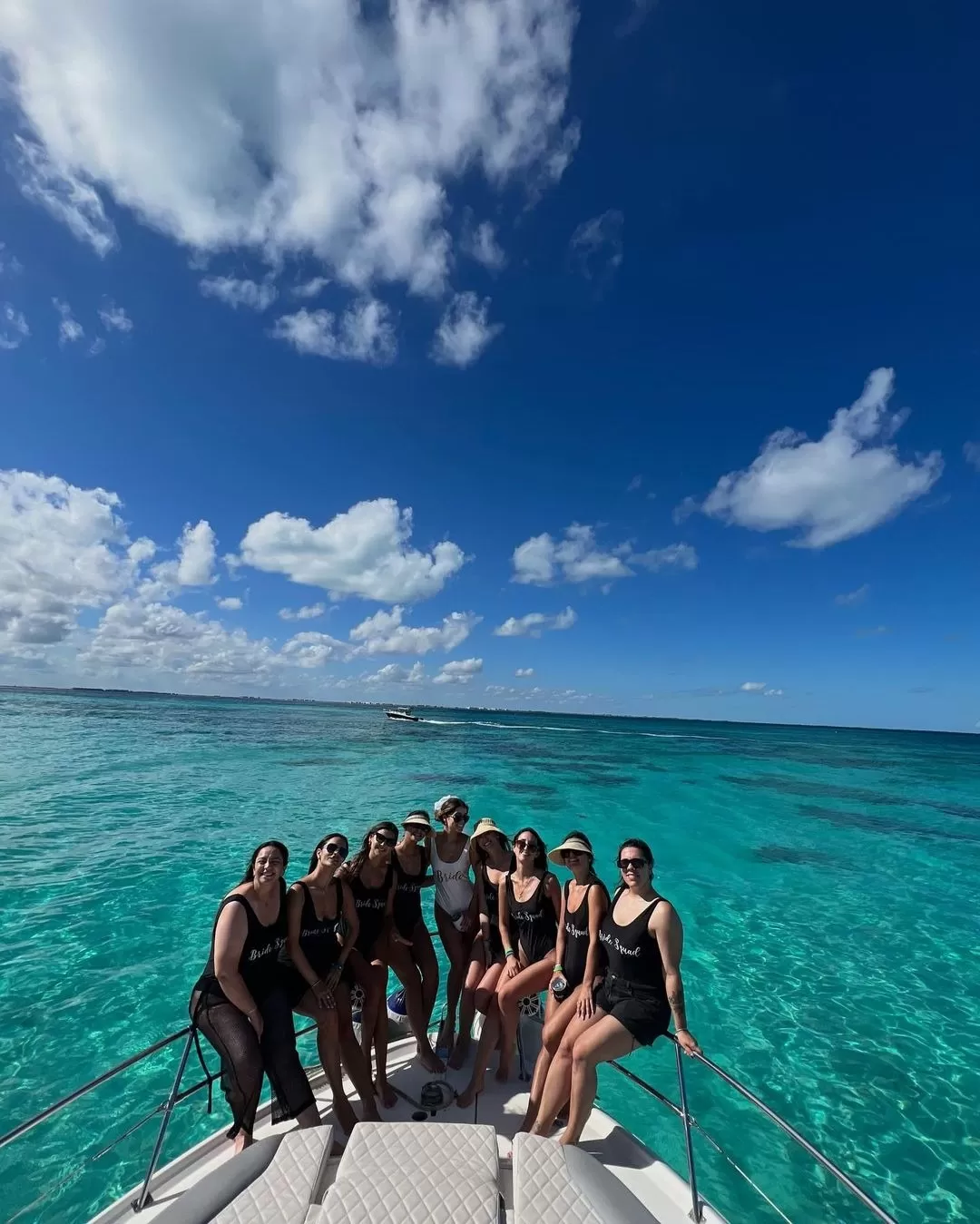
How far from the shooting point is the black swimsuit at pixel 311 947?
4.37m

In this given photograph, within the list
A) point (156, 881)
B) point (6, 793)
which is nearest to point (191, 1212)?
point (156, 881)

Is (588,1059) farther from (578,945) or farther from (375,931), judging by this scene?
(375,931)

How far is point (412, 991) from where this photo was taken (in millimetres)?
5148

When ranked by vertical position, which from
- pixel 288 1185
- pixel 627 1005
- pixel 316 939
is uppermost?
pixel 316 939

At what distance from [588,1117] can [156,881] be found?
474 inches

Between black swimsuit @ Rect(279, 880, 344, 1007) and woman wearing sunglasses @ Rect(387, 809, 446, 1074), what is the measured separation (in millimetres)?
744

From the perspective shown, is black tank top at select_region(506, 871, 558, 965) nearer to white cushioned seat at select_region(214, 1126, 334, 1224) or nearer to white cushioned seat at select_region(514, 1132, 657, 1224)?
white cushioned seat at select_region(514, 1132, 657, 1224)

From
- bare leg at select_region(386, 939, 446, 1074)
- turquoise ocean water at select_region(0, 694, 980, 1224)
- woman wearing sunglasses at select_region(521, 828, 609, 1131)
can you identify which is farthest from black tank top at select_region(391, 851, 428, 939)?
turquoise ocean water at select_region(0, 694, 980, 1224)

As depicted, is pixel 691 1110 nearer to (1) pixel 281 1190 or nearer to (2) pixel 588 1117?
(2) pixel 588 1117

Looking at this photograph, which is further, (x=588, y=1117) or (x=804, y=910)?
(x=804, y=910)

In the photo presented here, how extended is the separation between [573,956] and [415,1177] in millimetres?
1934

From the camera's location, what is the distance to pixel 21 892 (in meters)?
11.5

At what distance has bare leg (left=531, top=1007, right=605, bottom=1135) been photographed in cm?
409

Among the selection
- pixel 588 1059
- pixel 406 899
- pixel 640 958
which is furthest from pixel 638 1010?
pixel 406 899
